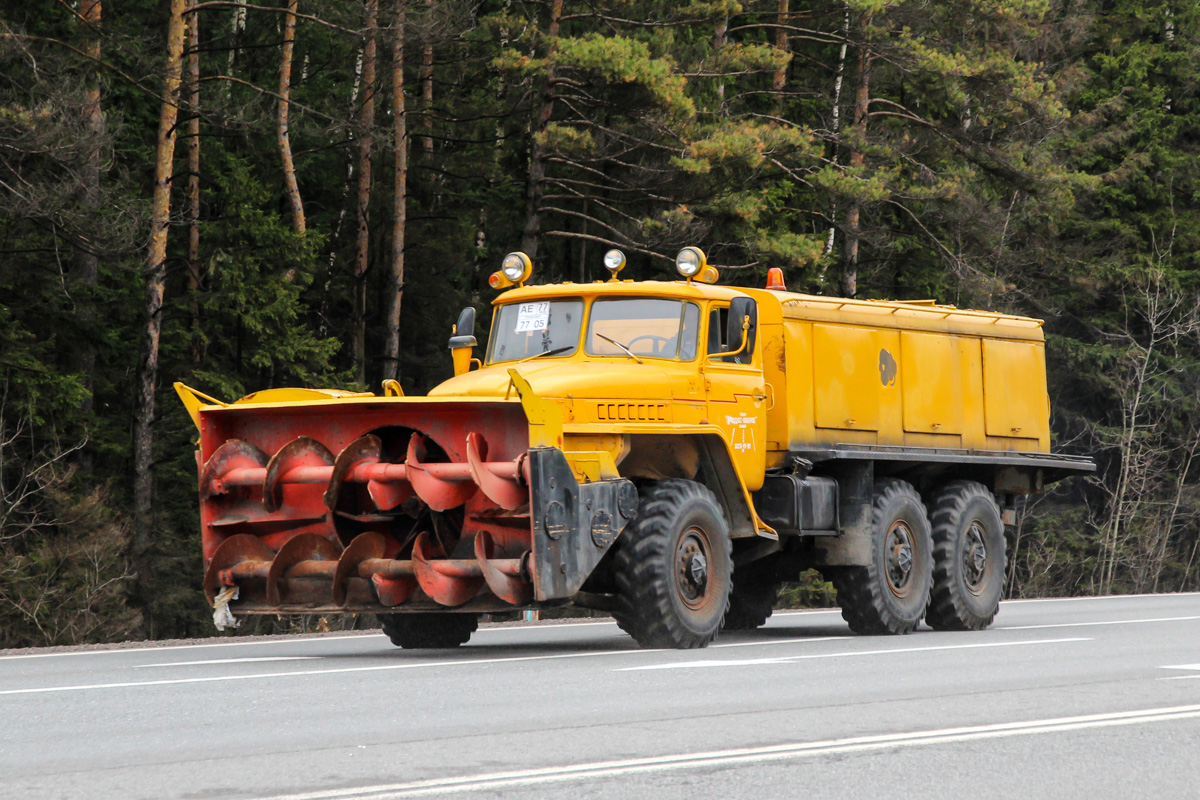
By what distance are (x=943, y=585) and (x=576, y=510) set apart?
19.9ft

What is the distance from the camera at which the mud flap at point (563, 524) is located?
Answer: 1165 cm

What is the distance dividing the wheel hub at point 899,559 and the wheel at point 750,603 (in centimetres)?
143

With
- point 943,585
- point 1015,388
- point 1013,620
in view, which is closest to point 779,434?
point 943,585

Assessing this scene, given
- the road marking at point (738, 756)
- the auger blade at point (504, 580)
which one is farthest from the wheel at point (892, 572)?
the road marking at point (738, 756)

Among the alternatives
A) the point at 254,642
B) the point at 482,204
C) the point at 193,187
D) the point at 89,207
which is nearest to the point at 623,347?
the point at 254,642

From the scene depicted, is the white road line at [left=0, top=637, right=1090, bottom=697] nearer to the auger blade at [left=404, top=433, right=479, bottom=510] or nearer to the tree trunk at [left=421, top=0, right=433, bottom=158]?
the auger blade at [left=404, top=433, right=479, bottom=510]

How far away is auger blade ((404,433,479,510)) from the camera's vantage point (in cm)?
→ 1214

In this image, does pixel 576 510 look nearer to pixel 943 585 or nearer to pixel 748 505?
pixel 748 505

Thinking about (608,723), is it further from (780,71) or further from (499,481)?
(780,71)

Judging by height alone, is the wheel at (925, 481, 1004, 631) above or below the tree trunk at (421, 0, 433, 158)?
below

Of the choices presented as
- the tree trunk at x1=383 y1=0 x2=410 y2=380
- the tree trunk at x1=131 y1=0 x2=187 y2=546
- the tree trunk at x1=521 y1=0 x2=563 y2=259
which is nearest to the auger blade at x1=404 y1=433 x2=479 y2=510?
the tree trunk at x1=131 y1=0 x2=187 y2=546

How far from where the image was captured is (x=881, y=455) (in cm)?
1571

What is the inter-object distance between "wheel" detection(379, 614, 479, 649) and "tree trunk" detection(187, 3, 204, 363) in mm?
14535

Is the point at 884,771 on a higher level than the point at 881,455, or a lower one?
lower
